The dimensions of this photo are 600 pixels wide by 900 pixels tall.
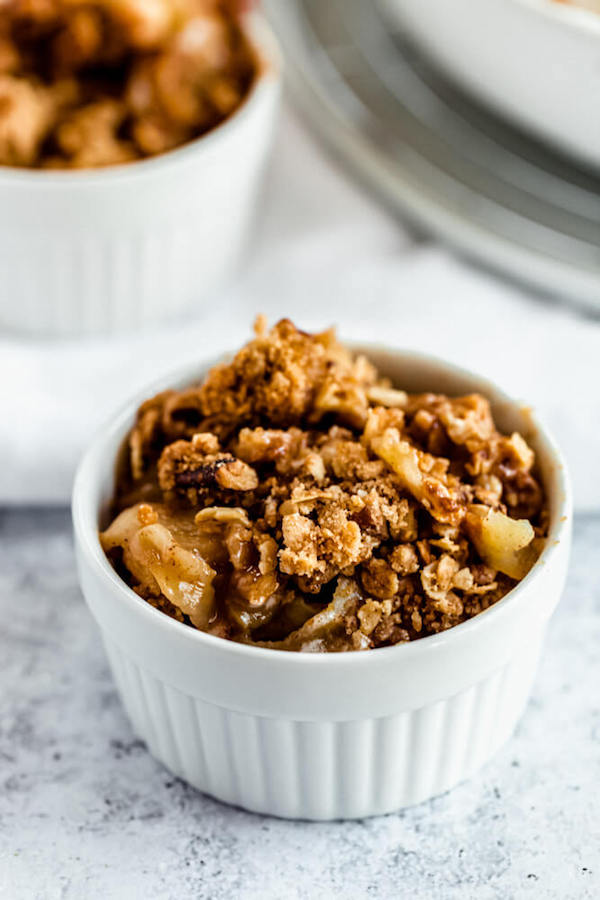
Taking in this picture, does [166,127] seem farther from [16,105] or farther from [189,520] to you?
[189,520]

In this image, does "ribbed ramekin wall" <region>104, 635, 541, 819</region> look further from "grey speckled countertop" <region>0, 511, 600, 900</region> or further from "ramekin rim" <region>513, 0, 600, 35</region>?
"ramekin rim" <region>513, 0, 600, 35</region>

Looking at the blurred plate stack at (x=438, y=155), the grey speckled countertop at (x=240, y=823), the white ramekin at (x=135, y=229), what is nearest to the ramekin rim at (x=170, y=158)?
the white ramekin at (x=135, y=229)

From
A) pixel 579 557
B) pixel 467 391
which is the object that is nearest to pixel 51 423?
pixel 467 391

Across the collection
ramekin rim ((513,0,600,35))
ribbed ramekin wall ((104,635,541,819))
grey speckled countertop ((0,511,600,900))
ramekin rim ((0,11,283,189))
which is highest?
ramekin rim ((513,0,600,35))

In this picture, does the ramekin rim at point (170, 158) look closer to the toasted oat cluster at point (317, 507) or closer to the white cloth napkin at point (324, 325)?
the white cloth napkin at point (324, 325)

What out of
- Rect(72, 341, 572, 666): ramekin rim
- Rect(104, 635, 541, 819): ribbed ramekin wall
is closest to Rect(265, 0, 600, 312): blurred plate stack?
Rect(72, 341, 572, 666): ramekin rim

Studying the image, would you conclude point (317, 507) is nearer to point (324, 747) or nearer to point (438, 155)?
point (324, 747)

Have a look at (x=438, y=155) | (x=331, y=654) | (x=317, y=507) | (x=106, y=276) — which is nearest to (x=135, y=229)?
(x=106, y=276)
